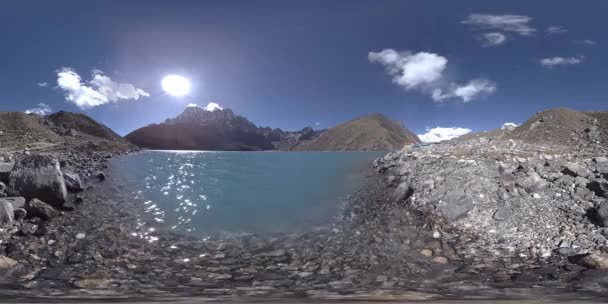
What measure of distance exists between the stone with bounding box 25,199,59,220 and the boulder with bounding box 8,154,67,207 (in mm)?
1056

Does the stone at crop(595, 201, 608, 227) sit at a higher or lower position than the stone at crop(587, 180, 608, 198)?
lower

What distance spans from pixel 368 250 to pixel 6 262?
9971 millimetres

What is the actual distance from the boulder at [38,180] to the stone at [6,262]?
5.85 metres

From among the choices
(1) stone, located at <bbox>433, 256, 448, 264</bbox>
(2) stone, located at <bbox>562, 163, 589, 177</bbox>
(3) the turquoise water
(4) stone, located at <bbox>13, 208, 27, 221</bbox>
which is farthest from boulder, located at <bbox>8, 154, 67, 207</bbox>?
(2) stone, located at <bbox>562, 163, 589, 177</bbox>

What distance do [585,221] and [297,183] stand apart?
1608 cm

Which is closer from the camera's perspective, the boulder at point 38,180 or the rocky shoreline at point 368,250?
the rocky shoreline at point 368,250

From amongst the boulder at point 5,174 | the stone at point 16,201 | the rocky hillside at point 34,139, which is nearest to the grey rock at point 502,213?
the stone at point 16,201

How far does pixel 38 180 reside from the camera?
14531 mm

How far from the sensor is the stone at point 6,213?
12.0 meters

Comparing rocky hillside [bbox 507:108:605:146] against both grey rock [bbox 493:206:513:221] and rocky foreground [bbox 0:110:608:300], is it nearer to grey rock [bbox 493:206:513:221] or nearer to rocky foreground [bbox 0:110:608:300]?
rocky foreground [bbox 0:110:608:300]

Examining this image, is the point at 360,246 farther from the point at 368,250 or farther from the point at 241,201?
the point at 241,201

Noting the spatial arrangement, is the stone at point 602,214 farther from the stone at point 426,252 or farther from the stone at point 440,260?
the stone at point 426,252

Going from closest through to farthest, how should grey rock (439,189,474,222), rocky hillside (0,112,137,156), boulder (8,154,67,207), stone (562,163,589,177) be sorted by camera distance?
grey rock (439,189,474,222) → boulder (8,154,67,207) → stone (562,163,589,177) → rocky hillside (0,112,137,156)

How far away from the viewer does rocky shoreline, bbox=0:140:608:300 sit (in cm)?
852
